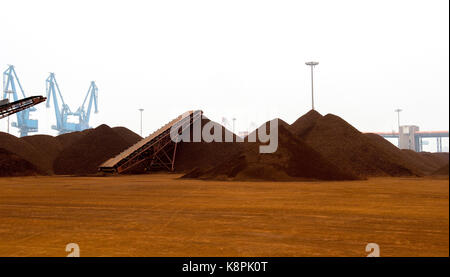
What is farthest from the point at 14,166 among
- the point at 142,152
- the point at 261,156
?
the point at 261,156

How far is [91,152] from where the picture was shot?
46.3 metres

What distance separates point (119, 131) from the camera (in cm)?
5447

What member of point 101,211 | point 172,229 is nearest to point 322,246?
point 172,229

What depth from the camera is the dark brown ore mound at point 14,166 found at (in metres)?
35.5

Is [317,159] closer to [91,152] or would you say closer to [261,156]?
[261,156]

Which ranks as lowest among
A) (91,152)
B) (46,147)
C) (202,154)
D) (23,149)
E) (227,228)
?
(227,228)

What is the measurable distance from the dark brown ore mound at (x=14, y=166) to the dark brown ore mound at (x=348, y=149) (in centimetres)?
3106

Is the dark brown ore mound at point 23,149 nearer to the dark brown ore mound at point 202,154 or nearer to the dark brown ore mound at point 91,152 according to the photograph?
the dark brown ore mound at point 91,152

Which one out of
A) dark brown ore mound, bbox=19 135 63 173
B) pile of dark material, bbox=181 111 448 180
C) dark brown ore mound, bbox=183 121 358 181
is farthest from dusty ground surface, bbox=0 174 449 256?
dark brown ore mound, bbox=19 135 63 173

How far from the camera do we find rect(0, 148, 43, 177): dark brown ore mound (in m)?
35.5

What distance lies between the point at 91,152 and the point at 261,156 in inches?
1155
